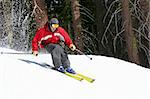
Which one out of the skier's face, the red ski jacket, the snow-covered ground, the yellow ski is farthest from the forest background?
the yellow ski

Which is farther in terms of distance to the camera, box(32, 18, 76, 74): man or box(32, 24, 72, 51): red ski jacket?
box(32, 24, 72, 51): red ski jacket

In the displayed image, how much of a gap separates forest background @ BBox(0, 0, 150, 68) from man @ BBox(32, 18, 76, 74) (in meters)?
7.94

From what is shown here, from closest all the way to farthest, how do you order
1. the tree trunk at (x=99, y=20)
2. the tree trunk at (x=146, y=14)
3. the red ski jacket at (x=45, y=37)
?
the red ski jacket at (x=45, y=37) < the tree trunk at (x=146, y=14) < the tree trunk at (x=99, y=20)

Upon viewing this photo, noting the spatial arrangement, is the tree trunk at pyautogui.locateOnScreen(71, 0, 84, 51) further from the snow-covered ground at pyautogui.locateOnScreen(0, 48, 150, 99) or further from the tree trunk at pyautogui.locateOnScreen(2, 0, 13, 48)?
the snow-covered ground at pyautogui.locateOnScreen(0, 48, 150, 99)

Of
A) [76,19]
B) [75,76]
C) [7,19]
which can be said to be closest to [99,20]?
[76,19]

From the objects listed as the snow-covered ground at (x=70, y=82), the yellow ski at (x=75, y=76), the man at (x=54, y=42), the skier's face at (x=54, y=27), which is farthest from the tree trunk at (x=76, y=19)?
the yellow ski at (x=75, y=76)

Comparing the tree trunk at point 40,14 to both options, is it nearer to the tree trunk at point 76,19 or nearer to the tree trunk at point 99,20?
the tree trunk at point 76,19

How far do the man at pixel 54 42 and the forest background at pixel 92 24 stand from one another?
313 inches

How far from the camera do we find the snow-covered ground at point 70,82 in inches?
306

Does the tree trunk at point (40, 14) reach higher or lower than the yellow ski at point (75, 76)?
higher

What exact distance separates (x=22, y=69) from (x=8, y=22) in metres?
15.2

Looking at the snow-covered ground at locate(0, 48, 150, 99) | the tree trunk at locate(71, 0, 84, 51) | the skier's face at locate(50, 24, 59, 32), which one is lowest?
the snow-covered ground at locate(0, 48, 150, 99)

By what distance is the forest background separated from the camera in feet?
62.4

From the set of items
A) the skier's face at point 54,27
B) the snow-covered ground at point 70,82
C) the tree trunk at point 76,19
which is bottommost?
the snow-covered ground at point 70,82
